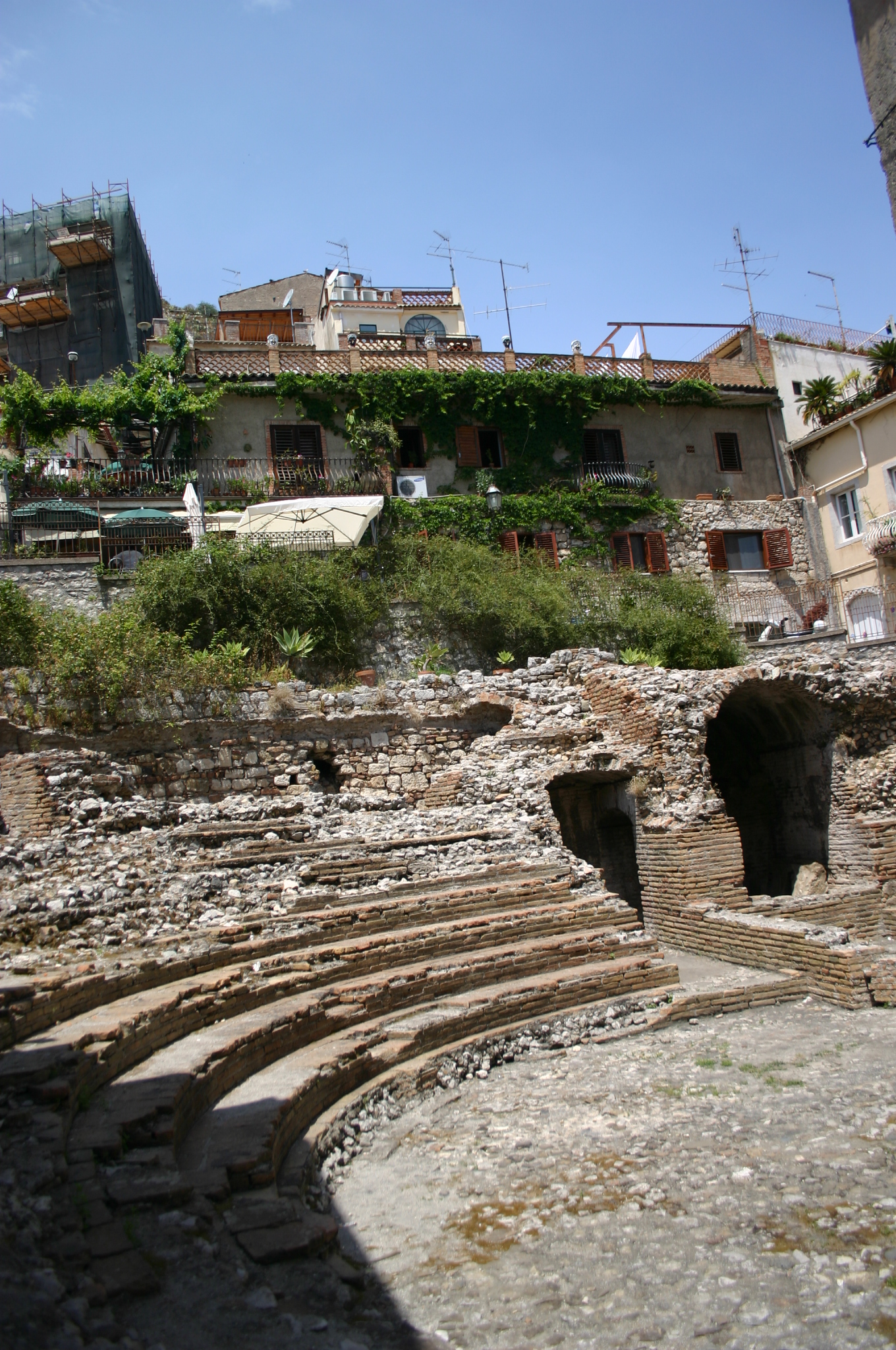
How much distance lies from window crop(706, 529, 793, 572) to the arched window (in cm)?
1347

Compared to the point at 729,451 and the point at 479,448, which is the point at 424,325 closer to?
the point at 479,448

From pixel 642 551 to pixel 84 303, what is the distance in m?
25.8

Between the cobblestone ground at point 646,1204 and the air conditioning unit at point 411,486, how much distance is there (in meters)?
16.4

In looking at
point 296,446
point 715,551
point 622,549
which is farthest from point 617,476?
point 296,446

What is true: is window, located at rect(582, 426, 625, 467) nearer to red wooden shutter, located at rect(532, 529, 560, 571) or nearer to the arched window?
red wooden shutter, located at rect(532, 529, 560, 571)

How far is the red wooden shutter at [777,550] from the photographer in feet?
79.9

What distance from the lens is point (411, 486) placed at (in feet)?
73.9

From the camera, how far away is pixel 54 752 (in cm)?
1174

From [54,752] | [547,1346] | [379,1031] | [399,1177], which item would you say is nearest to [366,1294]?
[547,1346]

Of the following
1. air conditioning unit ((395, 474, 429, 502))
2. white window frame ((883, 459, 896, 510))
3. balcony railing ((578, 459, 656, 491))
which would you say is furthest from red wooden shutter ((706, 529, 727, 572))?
air conditioning unit ((395, 474, 429, 502))

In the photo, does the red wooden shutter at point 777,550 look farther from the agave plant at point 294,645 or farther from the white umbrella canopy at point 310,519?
the agave plant at point 294,645

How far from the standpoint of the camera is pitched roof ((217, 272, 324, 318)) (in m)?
37.9

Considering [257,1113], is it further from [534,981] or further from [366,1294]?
[534,981]

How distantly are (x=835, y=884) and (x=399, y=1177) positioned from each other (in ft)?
33.5
